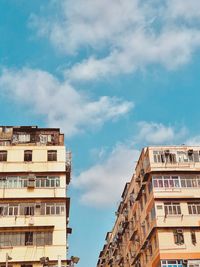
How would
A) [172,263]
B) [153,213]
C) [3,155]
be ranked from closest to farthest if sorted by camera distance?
[172,263]
[153,213]
[3,155]

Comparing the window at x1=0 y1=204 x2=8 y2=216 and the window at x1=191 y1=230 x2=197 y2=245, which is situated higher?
the window at x1=0 y1=204 x2=8 y2=216

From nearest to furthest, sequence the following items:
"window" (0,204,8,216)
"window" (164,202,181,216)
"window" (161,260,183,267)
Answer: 1. "window" (161,260,183,267)
2. "window" (0,204,8,216)
3. "window" (164,202,181,216)

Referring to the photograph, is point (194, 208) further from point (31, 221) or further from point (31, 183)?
point (31, 183)

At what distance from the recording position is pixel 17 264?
116 feet

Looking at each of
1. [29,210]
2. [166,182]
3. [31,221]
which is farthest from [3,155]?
[166,182]

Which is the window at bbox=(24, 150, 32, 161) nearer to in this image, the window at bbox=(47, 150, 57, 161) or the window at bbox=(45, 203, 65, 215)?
Result: the window at bbox=(47, 150, 57, 161)

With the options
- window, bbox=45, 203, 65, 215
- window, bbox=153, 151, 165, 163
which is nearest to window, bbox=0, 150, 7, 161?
window, bbox=45, 203, 65, 215

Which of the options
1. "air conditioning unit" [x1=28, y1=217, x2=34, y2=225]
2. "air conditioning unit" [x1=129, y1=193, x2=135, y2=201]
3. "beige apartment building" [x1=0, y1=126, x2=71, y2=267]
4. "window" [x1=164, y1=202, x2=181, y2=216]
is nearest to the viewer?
"beige apartment building" [x1=0, y1=126, x2=71, y2=267]

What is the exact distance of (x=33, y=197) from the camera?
126 ft

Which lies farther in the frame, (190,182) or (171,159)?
(171,159)

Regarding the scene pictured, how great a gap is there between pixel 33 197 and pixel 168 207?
1108 centimetres

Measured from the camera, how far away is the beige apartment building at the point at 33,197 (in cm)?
3584

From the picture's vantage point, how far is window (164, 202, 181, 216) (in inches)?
1519

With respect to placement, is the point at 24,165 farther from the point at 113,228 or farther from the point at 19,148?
the point at 113,228
